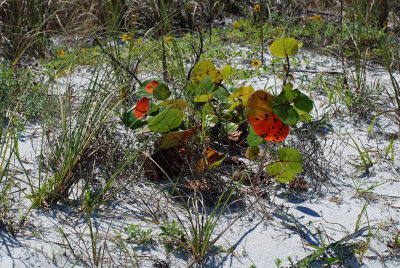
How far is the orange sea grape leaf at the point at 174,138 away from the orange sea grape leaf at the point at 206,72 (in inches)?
14.9

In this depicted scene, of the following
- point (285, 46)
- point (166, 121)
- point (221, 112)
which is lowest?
point (221, 112)

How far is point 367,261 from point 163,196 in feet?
2.73

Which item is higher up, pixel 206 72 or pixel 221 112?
pixel 206 72

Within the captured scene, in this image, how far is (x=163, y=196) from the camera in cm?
190

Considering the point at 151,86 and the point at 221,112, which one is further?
the point at 221,112

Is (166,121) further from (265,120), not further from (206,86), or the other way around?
(265,120)

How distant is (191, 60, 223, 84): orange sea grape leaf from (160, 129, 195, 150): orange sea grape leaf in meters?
0.38

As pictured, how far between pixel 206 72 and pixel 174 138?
49cm

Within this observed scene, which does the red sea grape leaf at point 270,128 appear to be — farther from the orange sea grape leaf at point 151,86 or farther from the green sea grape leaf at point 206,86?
the orange sea grape leaf at point 151,86

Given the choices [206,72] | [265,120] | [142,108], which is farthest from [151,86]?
[265,120]

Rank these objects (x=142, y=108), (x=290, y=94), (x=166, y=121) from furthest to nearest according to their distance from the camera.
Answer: (x=142, y=108) → (x=166, y=121) → (x=290, y=94)

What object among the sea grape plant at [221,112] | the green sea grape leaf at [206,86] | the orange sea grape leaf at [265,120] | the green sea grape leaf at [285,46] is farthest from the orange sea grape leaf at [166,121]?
the green sea grape leaf at [285,46]

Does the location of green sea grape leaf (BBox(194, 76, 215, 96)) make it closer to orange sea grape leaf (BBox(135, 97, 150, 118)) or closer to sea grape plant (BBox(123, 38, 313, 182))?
sea grape plant (BBox(123, 38, 313, 182))

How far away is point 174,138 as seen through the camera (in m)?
1.99
